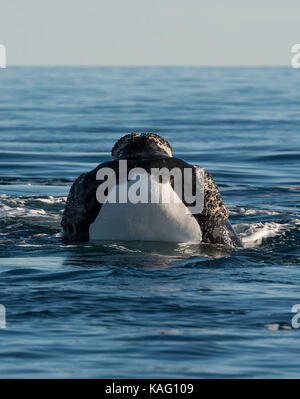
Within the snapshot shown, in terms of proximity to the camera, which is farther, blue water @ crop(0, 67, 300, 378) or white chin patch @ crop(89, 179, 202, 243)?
white chin patch @ crop(89, 179, 202, 243)

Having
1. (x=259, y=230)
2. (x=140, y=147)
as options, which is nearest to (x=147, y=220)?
(x=140, y=147)

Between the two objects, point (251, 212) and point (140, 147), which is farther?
point (251, 212)

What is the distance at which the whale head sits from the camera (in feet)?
34.1

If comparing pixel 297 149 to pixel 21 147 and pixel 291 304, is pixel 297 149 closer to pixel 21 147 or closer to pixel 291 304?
pixel 21 147

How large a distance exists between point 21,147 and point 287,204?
11.7 metres

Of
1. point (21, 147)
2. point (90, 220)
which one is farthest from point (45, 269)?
point (21, 147)

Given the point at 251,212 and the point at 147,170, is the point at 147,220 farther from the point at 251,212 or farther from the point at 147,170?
the point at 251,212

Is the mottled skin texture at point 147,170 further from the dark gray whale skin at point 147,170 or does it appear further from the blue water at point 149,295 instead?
the blue water at point 149,295

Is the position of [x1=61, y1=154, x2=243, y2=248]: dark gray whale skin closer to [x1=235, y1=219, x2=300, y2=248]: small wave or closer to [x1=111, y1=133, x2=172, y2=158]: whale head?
[x1=111, y1=133, x2=172, y2=158]: whale head

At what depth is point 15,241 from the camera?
11984mm

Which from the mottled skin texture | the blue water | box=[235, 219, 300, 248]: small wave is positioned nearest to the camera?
the blue water

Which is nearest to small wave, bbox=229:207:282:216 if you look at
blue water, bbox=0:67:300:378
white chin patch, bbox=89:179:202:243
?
blue water, bbox=0:67:300:378

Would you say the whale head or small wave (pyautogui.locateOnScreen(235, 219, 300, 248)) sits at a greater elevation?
the whale head

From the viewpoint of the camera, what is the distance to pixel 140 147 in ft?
34.1
